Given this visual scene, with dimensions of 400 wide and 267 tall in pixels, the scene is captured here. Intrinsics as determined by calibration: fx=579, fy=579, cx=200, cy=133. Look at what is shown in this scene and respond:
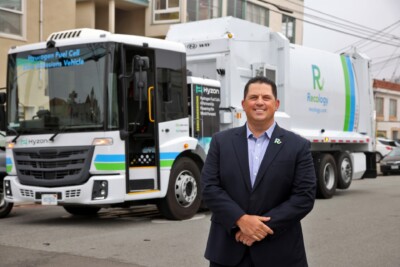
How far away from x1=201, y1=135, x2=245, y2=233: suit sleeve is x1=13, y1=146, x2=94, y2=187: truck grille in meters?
5.54

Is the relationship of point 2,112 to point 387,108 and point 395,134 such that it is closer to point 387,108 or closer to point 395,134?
point 387,108

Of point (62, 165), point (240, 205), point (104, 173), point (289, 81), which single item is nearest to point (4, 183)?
point (62, 165)

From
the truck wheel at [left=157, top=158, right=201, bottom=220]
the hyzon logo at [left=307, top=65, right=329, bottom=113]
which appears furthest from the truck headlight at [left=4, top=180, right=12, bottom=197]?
the hyzon logo at [left=307, top=65, right=329, bottom=113]

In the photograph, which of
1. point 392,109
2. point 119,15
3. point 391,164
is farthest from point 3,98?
point 392,109

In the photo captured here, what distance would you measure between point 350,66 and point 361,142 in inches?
80.0

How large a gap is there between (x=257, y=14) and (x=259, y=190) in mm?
33645

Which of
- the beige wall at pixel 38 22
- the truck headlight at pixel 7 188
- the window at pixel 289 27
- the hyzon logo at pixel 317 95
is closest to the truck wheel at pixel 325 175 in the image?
the hyzon logo at pixel 317 95

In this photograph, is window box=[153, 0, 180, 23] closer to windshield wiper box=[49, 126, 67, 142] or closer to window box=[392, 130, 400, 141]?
windshield wiper box=[49, 126, 67, 142]

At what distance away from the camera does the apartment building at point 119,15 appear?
19891 mm

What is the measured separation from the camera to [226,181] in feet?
11.4

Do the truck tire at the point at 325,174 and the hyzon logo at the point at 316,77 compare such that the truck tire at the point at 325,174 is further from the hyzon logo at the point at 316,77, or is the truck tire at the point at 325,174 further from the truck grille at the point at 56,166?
the truck grille at the point at 56,166

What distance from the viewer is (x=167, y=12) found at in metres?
28.6

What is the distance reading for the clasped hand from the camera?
3254 millimetres

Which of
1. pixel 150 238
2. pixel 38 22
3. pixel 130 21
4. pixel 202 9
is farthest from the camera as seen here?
pixel 202 9
